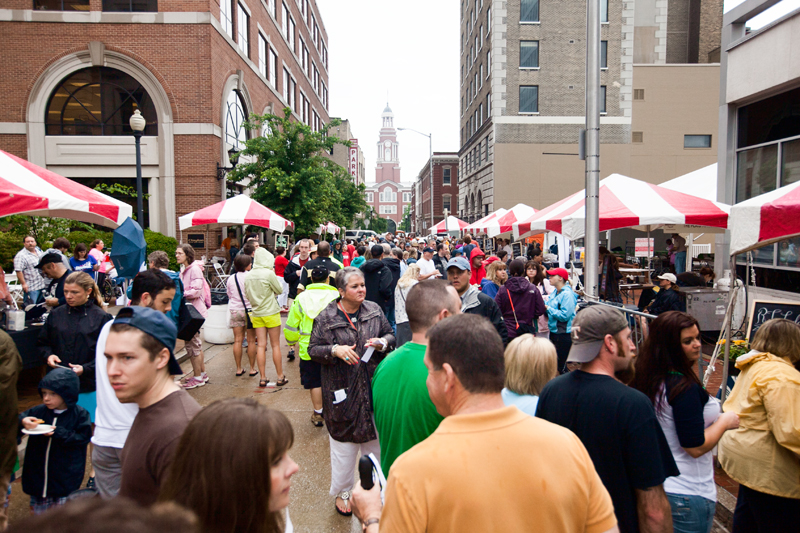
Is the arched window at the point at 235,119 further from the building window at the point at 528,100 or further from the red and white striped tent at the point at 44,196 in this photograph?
the building window at the point at 528,100

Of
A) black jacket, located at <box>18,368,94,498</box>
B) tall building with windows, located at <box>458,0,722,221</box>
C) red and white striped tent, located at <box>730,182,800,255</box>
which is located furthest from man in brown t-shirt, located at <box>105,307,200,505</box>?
tall building with windows, located at <box>458,0,722,221</box>

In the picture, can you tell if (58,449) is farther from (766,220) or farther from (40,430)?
(766,220)

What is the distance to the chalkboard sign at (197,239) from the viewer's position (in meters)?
18.1

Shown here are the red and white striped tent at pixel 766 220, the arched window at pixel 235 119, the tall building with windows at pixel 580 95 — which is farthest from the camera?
the tall building with windows at pixel 580 95

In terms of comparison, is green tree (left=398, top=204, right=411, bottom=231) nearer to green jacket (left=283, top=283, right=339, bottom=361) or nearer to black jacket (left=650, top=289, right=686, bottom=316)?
black jacket (left=650, top=289, right=686, bottom=316)

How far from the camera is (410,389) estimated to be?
2525 mm

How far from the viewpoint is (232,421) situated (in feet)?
4.69

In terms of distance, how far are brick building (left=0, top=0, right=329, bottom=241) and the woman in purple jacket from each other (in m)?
15.2

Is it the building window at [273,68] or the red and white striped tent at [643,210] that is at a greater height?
the building window at [273,68]

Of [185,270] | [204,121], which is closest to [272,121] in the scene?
[204,121]

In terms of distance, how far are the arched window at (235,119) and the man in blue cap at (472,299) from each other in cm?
1740

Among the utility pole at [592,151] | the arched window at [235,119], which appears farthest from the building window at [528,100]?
the utility pole at [592,151]

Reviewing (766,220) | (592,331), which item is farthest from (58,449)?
(766,220)

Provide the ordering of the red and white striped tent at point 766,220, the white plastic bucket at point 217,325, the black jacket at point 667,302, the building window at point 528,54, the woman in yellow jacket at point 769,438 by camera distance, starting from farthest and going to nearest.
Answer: the building window at point 528,54 → the white plastic bucket at point 217,325 → the black jacket at point 667,302 → the red and white striped tent at point 766,220 → the woman in yellow jacket at point 769,438
